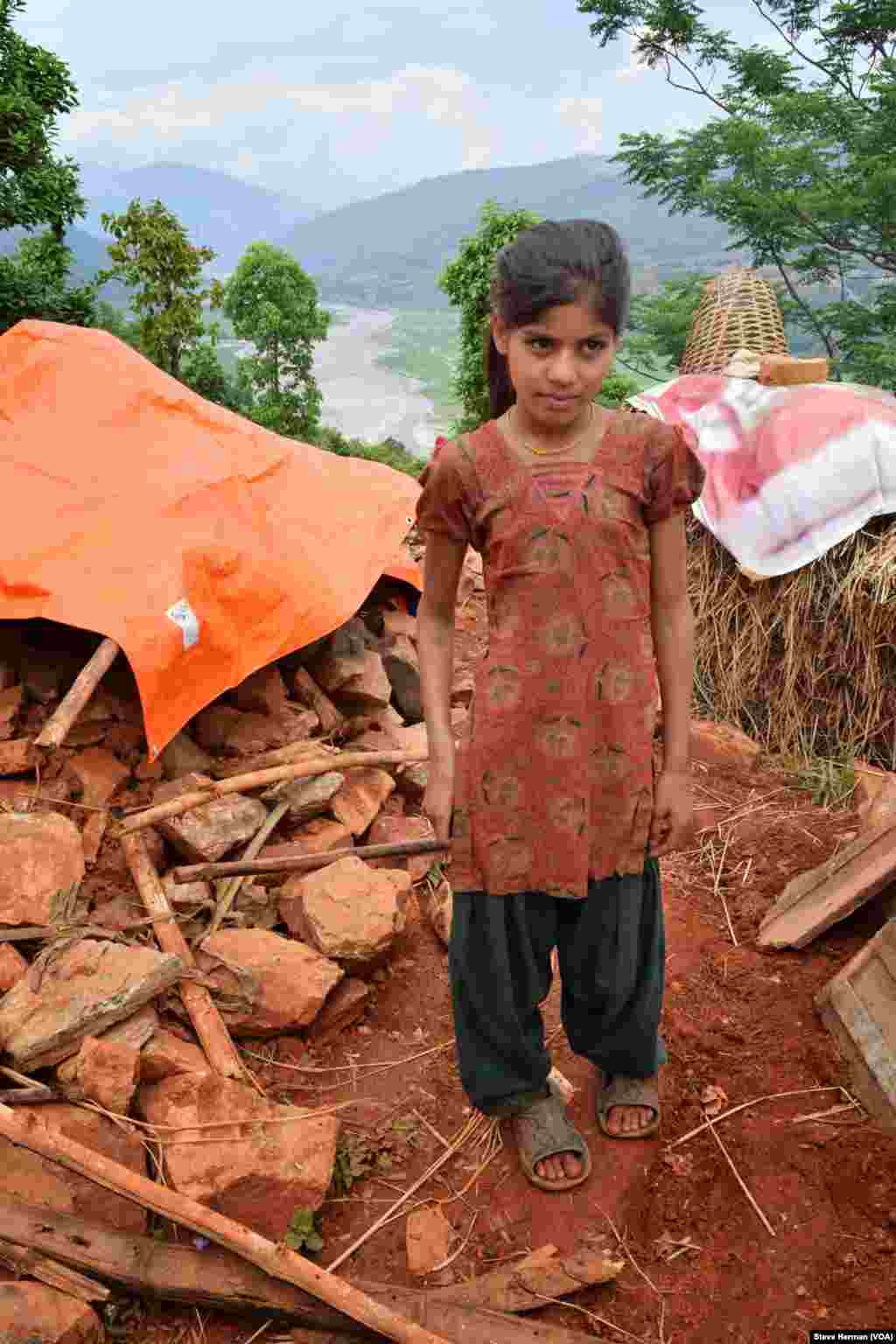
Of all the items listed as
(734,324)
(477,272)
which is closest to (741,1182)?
(734,324)

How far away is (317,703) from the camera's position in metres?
3.57

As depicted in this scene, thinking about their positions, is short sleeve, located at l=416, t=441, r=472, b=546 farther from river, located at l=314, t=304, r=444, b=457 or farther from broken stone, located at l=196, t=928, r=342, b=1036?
river, located at l=314, t=304, r=444, b=457

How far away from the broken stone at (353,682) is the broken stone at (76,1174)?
180cm

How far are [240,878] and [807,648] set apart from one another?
2.49m

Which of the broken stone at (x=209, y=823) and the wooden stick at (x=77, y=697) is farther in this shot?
the broken stone at (x=209, y=823)

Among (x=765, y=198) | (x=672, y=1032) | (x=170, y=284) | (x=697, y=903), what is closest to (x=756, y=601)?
(x=697, y=903)

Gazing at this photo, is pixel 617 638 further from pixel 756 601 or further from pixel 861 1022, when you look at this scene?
pixel 756 601

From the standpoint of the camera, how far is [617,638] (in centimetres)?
163

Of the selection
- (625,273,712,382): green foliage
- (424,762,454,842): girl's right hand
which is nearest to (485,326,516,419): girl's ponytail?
(424,762,454,842): girl's right hand

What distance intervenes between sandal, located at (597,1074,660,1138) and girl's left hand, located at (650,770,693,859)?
66 centimetres

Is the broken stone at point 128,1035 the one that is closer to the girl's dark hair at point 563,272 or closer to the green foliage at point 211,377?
the girl's dark hair at point 563,272

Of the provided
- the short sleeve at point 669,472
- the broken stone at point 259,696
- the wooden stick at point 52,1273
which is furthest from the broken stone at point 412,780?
the short sleeve at point 669,472

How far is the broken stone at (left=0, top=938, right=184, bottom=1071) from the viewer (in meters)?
2.21

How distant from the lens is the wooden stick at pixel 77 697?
2686 millimetres
